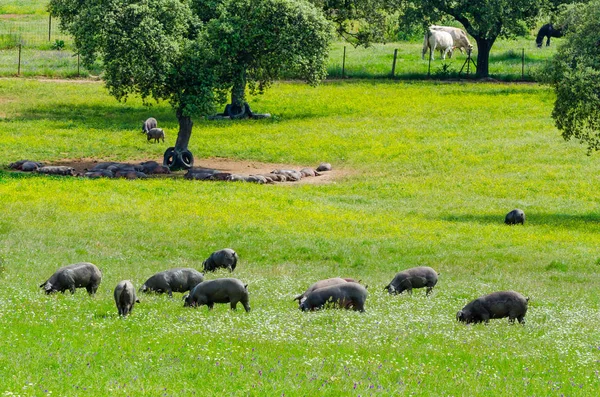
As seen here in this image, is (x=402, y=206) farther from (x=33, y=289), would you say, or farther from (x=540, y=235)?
(x=33, y=289)

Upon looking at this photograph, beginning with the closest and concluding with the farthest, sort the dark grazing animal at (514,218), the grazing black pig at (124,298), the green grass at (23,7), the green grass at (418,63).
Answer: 1. the grazing black pig at (124,298)
2. the dark grazing animal at (514,218)
3. the green grass at (418,63)
4. the green grass at (23,7)

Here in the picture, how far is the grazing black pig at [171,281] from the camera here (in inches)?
935

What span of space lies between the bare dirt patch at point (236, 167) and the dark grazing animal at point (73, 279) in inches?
1011

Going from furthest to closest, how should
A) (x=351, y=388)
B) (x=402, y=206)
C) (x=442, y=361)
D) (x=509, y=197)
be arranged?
(x=509, y=197), (x=402, y=206), (x=442, y=361), (x=351, y=388)

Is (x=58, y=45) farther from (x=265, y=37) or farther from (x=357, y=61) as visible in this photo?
(x=265, y=37)

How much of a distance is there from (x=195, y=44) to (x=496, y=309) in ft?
96.5

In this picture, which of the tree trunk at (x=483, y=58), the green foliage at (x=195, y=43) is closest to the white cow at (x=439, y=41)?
the tree trunk at (x=483, y=58)

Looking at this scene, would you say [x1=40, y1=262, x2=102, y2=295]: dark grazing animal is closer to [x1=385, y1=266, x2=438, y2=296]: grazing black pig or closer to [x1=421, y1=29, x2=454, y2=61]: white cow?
[x1=385, y1=266, x2=438, y2=296]: grazing black pig

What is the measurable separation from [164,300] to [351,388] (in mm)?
8518

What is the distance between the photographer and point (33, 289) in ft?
74.7

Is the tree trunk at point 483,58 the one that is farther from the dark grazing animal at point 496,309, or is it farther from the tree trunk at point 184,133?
the dark grazing animal at point 496,309

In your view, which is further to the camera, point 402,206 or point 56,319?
point 402,206

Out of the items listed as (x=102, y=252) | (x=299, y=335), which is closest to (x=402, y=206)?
(x=102, y=252)

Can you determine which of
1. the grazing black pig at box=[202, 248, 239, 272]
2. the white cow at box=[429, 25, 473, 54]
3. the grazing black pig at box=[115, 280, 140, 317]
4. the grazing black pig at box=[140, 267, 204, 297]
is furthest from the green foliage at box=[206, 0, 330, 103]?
the white cow at box=[429, 25, 473, 54]
